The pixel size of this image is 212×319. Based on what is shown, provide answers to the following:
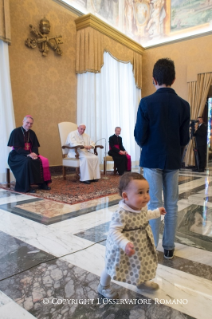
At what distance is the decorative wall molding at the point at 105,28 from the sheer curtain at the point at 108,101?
0.53 m

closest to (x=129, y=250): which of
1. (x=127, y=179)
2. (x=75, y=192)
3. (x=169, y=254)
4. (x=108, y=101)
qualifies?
(x=127, y=179)

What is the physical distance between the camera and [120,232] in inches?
42.7

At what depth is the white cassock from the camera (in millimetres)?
4629

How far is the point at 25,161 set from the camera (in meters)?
3.80

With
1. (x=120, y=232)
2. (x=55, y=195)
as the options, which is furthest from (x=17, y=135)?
(x=120, y=232)

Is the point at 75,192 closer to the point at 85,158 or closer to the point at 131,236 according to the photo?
the point at 85,158

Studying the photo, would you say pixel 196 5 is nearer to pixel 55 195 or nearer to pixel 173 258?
pixel 55 195

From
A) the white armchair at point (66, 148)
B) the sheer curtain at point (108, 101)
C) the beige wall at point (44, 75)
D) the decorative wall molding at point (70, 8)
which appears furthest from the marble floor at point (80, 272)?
the decorative wall molding at point (70, 8)

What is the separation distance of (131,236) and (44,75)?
500 centimetres

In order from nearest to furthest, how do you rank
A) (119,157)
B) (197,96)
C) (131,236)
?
(131,236), (119,157), (197,96)

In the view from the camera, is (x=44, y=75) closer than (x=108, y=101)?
Yes

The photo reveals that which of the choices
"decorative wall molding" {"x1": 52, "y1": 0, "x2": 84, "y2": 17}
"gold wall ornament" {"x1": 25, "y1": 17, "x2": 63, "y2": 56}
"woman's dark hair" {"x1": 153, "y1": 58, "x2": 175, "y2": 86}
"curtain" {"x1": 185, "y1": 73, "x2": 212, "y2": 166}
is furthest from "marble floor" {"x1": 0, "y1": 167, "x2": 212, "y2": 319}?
"decorative wall molding" {"x1": 52, "y1": 0, "x2": 84, "y2": 17}

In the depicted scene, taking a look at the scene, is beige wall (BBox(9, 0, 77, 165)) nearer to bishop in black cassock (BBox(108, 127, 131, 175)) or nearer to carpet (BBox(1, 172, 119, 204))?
bishop in black cassock (BBox(108, 127, 131, 175))

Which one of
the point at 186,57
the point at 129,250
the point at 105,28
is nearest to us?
the point at 129,250
